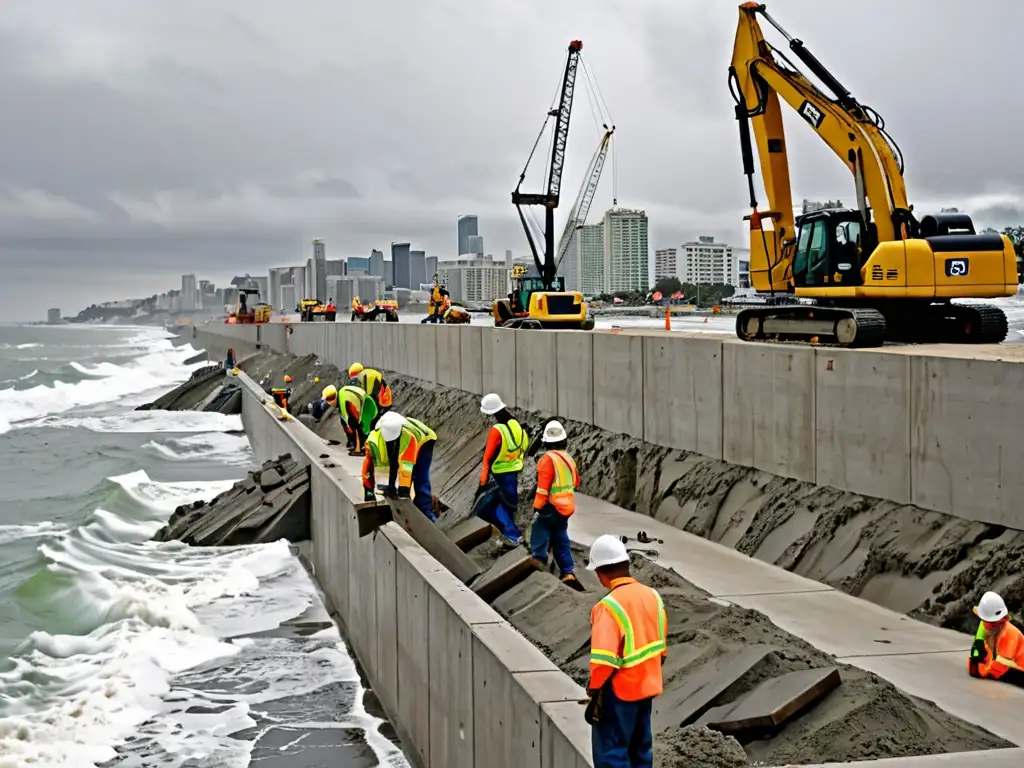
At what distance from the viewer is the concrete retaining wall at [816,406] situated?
8.42 metres

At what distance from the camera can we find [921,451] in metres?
9.07

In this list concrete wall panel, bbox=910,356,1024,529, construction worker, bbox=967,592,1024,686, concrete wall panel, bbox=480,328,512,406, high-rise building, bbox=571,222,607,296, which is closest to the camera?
construction worker, bbox=967,592,1024,686

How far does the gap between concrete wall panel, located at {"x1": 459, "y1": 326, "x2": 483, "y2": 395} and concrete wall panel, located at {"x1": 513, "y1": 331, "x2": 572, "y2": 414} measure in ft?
7.45

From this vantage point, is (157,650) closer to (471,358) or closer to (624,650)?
(624,650)

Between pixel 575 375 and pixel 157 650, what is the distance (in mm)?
7269

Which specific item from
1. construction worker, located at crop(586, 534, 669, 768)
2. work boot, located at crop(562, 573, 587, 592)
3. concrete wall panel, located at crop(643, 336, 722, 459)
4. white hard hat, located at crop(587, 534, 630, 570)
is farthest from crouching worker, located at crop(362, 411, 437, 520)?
construction worker, located at crop(586, 534, 669, 768)

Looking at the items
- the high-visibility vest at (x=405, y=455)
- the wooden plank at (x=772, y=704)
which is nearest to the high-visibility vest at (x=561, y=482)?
the high-visibility vest at (x=405, y=455)

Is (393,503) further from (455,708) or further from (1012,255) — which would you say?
(1012,255)

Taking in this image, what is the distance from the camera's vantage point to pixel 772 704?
227 inches

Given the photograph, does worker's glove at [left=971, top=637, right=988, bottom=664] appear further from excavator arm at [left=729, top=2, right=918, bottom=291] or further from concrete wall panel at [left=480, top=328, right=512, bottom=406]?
concrete wall panel at [left=480, top=328, right=512, bottom=406]

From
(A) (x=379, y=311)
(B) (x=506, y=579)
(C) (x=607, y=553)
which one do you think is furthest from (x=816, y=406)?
(A) (x=379, y=311)

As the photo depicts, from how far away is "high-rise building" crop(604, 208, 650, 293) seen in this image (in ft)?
294

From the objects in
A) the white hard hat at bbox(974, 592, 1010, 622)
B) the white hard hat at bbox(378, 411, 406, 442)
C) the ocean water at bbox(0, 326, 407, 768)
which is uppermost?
the white hard hat at bbox(378, 411, 406, 442)

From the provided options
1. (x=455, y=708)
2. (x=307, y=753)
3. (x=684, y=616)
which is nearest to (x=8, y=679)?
(x=307, y=753)
